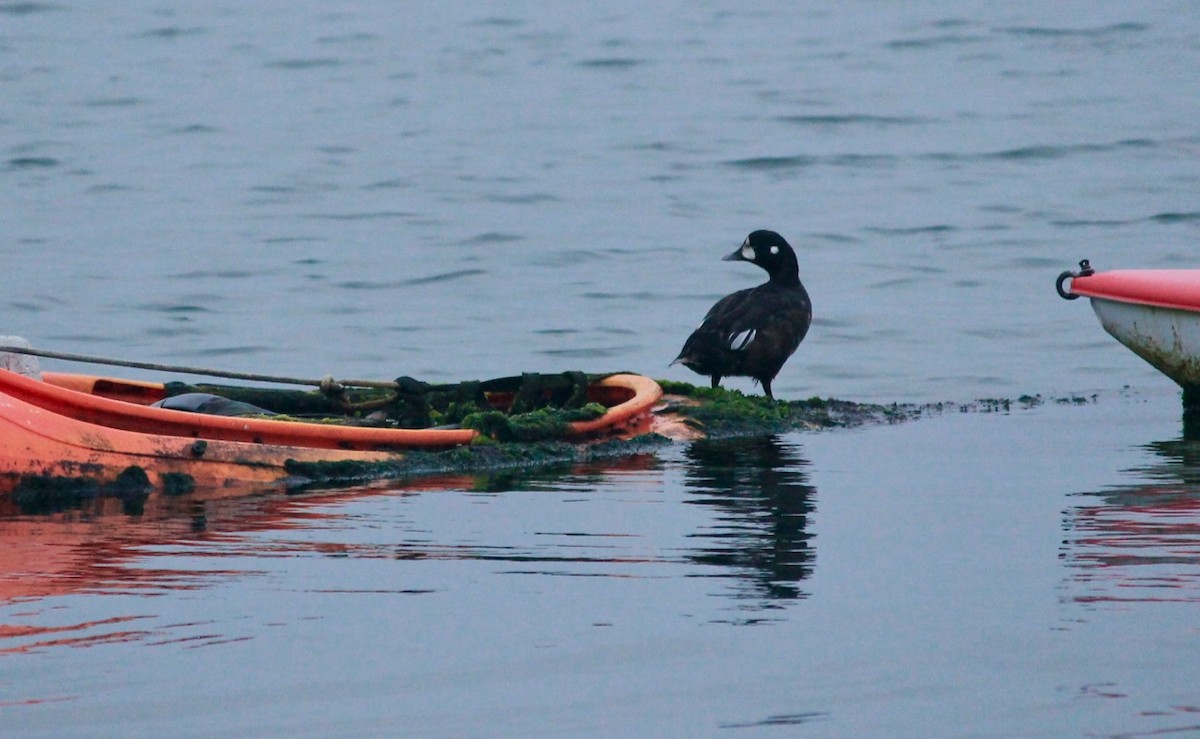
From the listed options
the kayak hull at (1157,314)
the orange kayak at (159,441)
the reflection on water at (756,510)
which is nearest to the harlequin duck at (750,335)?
the reflection on water at (756,510)

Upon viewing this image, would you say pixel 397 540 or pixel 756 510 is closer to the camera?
pixel 397 540

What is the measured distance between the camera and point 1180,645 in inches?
217

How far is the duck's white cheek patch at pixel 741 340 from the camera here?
11.9 metres

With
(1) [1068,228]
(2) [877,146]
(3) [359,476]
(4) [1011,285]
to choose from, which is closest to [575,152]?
(2) [877,146]

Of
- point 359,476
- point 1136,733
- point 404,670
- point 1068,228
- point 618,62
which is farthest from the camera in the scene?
point 618,62

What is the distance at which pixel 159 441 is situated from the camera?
28.9ft

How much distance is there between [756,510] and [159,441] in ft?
9.11

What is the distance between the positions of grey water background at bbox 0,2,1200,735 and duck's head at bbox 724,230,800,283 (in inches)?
53.7

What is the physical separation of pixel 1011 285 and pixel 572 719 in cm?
1559

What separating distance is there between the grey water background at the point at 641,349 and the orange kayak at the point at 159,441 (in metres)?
0.46

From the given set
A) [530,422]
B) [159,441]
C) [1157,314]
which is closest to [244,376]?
[159,441]

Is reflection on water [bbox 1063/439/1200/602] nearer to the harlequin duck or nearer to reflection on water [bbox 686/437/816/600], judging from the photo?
reflection on water [bbox 686/437/816/600]

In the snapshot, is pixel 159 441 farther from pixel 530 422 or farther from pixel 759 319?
pixel 759 319

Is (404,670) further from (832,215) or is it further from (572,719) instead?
(832,215)
